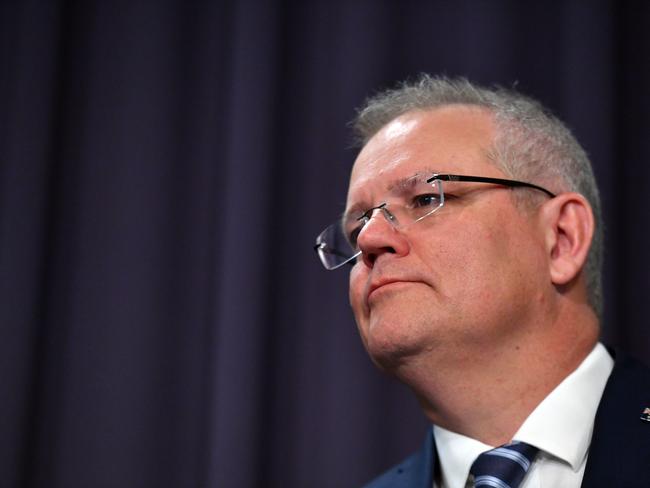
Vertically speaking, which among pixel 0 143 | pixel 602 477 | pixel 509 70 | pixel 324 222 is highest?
pixel 509 70

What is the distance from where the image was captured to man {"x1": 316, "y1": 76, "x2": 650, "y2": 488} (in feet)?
3.55

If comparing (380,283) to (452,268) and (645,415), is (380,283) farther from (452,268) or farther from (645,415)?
(645,415)

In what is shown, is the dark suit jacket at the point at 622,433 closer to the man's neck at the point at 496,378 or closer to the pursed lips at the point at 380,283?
the man's neck at the point at 496,378

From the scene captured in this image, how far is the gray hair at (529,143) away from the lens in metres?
1.25

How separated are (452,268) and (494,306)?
94 millimetres

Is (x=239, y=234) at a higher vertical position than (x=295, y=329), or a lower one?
higher

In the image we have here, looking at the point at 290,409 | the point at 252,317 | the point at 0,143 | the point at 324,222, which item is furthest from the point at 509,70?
the point at 0,143

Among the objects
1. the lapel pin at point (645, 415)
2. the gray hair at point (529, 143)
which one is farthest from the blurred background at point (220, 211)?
the lapel pin at point (645, 415)

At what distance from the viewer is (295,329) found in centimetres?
177

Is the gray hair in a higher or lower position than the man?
higher

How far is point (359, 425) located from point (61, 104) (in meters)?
1.16

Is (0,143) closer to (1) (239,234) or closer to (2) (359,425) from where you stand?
(1) (239,234)

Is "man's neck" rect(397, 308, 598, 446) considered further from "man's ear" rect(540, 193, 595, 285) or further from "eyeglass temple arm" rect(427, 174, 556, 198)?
"eyeglass temple arm" rect(427, 174, 556, 198)

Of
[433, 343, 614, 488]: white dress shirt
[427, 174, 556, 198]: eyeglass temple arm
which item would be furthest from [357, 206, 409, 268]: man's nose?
[433, 343, 614, 488]: white dress shirt
